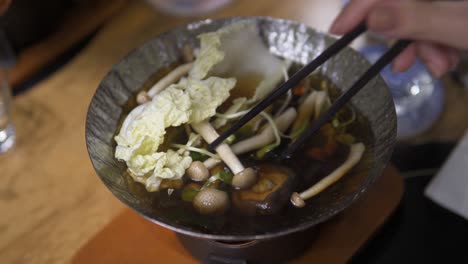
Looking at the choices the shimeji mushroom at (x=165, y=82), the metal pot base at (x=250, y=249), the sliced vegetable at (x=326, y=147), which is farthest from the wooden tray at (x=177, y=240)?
the shimeji mushroom at (x=165, y=82)

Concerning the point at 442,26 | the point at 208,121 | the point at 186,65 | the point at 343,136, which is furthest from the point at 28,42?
the point at 442,26

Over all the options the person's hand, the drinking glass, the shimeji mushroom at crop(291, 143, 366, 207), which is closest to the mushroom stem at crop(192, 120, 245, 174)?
the shimeji mushroom at crop(291, 143, 366, 207)

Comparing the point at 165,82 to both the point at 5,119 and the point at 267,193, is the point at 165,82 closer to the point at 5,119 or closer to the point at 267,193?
the point at 267,193

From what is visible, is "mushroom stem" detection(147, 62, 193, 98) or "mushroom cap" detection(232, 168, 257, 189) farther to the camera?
"mushroom stem" detection(147, 62, 193, 98)

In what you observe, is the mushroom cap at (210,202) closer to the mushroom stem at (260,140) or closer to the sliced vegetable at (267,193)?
the sliced vegetable at (267,193)

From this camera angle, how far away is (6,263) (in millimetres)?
1331

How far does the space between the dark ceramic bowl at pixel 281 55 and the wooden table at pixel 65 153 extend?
36 cm

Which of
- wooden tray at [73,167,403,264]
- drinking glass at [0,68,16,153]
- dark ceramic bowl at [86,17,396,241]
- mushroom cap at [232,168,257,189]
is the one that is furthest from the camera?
drinking glass at [0,68,16,153]

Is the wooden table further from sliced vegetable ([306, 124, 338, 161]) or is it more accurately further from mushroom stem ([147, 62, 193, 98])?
sliced vegetable ([306, 124, 338, 161])

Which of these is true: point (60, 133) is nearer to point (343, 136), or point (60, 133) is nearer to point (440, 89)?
point (343, 136)

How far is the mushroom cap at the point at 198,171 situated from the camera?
1129mm

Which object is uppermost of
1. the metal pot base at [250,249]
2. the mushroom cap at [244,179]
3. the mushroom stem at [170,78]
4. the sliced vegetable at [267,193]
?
the mushroom stem at [170,78]

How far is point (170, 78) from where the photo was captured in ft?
4.31

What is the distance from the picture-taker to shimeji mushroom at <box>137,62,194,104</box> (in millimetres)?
1270
